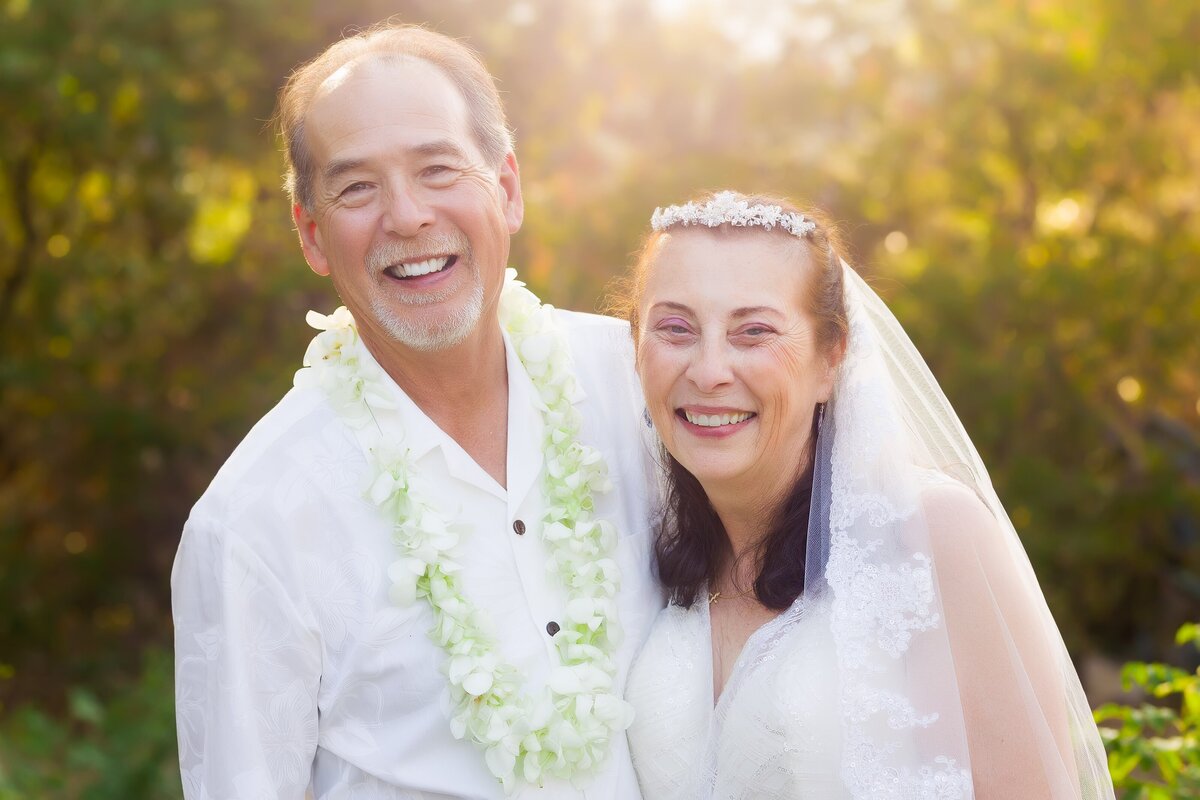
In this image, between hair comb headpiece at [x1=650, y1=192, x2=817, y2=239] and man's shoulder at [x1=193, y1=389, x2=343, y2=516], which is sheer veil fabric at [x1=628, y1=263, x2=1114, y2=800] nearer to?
hair comb headpiece at [x1=650, y1=192, x2=817, y2=239]

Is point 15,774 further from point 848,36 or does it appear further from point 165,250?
point 848,36

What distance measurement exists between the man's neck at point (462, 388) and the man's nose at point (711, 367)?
62cm

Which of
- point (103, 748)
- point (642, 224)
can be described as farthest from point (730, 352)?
point (103, 748)

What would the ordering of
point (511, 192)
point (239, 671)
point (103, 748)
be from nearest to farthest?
point (239, 671)
point (511, 192)
point (103, 748)

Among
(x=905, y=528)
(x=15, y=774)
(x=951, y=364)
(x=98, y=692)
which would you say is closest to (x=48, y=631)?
(x=98, y=692)

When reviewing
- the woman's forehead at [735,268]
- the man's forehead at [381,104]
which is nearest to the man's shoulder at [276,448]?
the man's forehead at [381,104]

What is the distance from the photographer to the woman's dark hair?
297cm

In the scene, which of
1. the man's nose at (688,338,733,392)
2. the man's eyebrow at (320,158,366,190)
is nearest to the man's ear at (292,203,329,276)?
the man's eyebrow at (320,158,366,190)

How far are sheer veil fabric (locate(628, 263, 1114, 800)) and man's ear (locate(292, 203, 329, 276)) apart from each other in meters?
1.37

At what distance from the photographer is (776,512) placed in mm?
3076

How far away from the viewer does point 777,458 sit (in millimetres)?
3016

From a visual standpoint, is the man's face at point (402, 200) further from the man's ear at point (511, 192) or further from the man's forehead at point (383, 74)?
the man's ear at point (511, 192)

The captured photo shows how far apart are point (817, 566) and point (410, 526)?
97 centimetres

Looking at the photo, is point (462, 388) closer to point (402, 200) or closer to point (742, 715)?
point (402, 200)
